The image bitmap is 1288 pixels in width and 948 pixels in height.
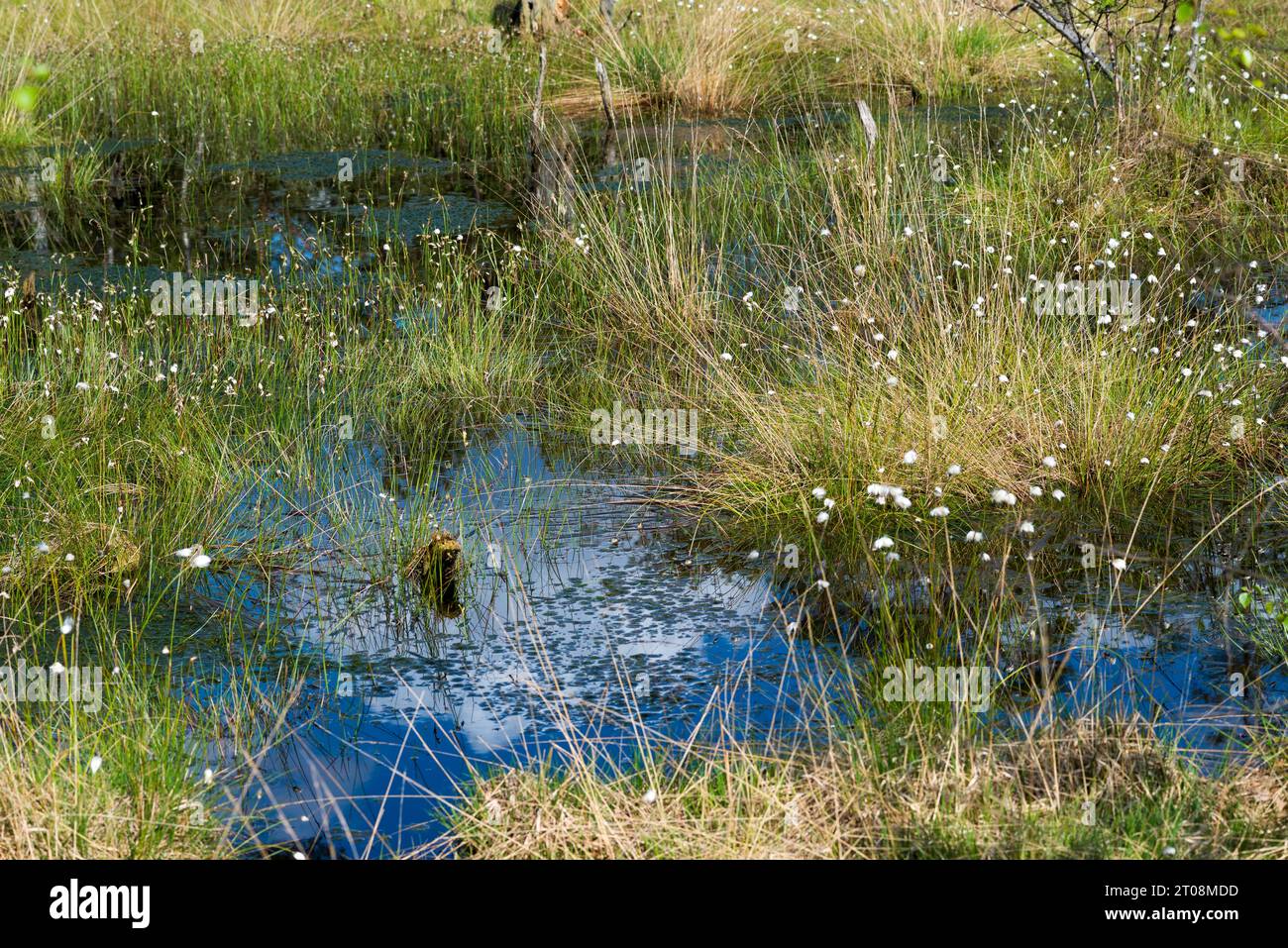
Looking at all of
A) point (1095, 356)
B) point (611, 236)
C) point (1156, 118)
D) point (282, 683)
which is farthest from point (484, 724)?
point (1156, 118)

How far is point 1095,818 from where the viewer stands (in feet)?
10.3

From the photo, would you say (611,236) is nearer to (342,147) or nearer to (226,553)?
(226,553)

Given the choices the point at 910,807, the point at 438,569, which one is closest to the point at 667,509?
the point at 438,569

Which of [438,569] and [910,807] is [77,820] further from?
[910,807]

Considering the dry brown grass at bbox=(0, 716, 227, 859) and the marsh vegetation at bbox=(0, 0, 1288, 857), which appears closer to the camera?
the dry brown grass at bbox=(0, 716, 227, 859)

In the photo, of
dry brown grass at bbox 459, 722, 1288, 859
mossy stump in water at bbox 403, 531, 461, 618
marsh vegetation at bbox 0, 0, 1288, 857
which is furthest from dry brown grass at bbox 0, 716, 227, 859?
mossy stump in water at bbox 403, 531, 461, 618

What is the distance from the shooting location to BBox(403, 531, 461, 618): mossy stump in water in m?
4.57

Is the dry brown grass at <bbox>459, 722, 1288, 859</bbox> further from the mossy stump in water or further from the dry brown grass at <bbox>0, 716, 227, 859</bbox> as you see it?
the mossy stump in water

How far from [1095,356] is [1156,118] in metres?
3.80

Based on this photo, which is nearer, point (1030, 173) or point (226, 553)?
point (226, 553)

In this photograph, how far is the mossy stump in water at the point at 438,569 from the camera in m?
4.57

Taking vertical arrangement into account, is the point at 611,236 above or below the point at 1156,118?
below

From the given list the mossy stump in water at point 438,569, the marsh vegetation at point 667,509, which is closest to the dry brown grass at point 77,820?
the marsh vegetation at point 667,509
